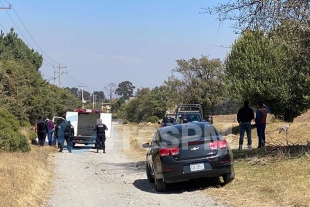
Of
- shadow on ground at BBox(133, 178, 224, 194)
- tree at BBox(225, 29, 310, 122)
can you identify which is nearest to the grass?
shadow on ground at BBox(133, 178, 224, 194)

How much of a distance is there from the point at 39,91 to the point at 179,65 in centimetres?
2379

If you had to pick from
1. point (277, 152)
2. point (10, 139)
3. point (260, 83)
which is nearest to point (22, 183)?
point (277, 152)

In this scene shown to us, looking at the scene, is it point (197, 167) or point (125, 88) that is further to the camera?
point (125, 88)

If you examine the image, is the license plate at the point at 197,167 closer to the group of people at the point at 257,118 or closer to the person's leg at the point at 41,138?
the group of people at the point at 257,118

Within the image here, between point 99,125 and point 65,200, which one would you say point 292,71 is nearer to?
point 65,200

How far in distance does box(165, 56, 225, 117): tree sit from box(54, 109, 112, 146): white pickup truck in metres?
32.2

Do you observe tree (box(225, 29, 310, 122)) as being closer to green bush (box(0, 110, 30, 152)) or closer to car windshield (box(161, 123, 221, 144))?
green bush (box(0, 110, 30, 152))

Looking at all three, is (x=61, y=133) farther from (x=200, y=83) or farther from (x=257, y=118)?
(x=200, y=83)

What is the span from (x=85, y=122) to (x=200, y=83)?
33.3m

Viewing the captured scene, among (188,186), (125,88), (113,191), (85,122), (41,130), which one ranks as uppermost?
(125,88)

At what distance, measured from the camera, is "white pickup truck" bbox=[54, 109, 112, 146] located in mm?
26172

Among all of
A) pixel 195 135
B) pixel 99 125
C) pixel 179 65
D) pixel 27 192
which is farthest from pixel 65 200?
pixel 179 65

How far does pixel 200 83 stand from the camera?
196 ft

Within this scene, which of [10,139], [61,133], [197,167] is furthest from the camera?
[61,133]
